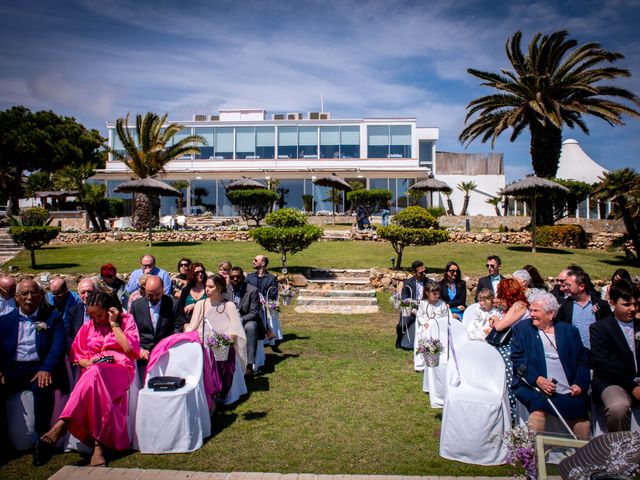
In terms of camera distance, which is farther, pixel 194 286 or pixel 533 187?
pixel 533 187

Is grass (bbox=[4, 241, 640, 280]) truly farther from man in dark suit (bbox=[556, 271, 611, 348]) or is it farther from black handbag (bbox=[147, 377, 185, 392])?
black handbag (bbox=[147, 377, 185, 392])

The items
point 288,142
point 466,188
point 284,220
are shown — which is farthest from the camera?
point 288,142

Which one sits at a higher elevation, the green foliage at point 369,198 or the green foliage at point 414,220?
the green foliage at point 369,198

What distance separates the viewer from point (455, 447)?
4.71 metres

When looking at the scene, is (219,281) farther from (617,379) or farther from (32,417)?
(617,379)

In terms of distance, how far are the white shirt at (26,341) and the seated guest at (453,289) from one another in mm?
5917

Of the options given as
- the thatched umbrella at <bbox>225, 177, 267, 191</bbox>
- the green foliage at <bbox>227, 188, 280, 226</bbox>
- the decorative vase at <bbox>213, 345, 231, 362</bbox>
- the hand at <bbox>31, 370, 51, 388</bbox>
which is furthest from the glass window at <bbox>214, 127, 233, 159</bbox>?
the hand at <bbox>31, 370, 51, 388</bbox>

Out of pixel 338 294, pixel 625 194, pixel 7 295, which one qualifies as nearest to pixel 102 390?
pixel 7 295

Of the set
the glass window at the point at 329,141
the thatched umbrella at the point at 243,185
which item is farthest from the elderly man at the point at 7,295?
the glass window at the point at 329,141

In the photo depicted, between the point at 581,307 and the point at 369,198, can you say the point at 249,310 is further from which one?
the point at 369,198

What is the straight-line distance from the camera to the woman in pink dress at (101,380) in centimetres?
473

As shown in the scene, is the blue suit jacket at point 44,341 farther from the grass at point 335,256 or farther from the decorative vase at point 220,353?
the grass at point 335,256

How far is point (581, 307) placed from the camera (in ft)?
19.8

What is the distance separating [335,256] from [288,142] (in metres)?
25.4
